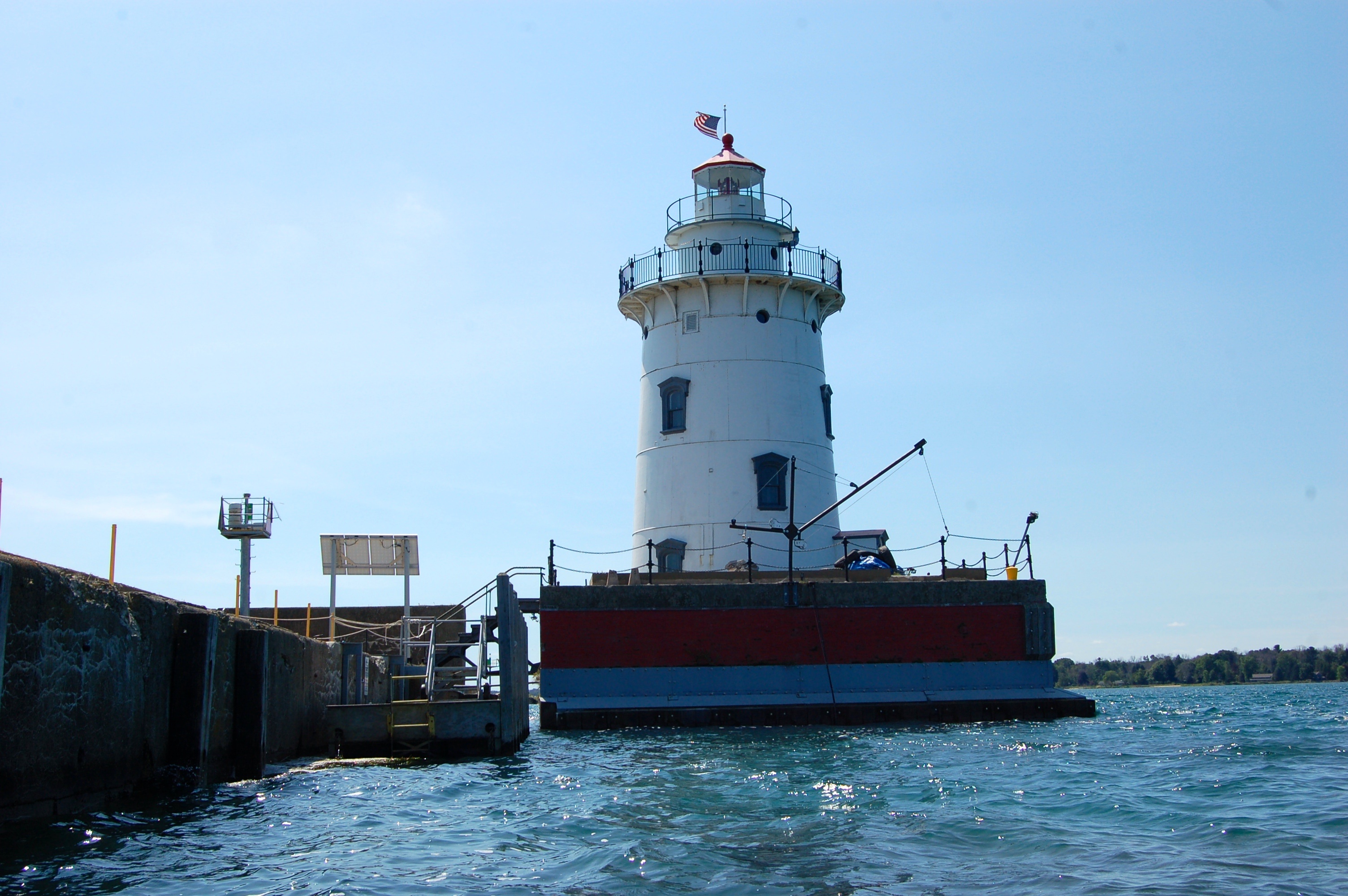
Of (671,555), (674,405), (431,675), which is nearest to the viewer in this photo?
(431,675)

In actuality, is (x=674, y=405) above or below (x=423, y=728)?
above

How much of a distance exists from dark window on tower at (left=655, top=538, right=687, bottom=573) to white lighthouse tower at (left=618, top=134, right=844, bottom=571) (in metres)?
0.03

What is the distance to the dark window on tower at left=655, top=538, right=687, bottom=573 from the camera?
31859 mm

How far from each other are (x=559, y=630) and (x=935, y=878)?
1631 centimetres

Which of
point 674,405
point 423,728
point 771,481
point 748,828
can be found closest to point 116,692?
point 748,828

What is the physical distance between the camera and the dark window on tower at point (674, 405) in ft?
107

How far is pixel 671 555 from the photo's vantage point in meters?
32.0

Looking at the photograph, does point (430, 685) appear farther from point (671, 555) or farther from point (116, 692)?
point (671, 555)

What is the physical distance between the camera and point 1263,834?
37.6ft

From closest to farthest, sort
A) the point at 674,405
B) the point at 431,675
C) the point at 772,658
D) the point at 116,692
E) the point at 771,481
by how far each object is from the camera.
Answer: the point at 116,692, the point at 431,675, the point at 772,658, the point at 771,481, the point at 674,405

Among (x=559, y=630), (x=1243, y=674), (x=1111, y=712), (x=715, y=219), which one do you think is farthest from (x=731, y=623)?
(x=1243, y=674)

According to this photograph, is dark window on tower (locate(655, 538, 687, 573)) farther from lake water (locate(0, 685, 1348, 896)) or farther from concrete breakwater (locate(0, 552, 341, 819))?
concrete breakwater (locate(0, 552, 341, 819))

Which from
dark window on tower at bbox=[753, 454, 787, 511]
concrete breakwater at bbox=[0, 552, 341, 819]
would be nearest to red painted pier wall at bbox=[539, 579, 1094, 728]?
dark window on tower at bbox=[753, 454, 787, 511]

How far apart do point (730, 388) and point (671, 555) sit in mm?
4853
